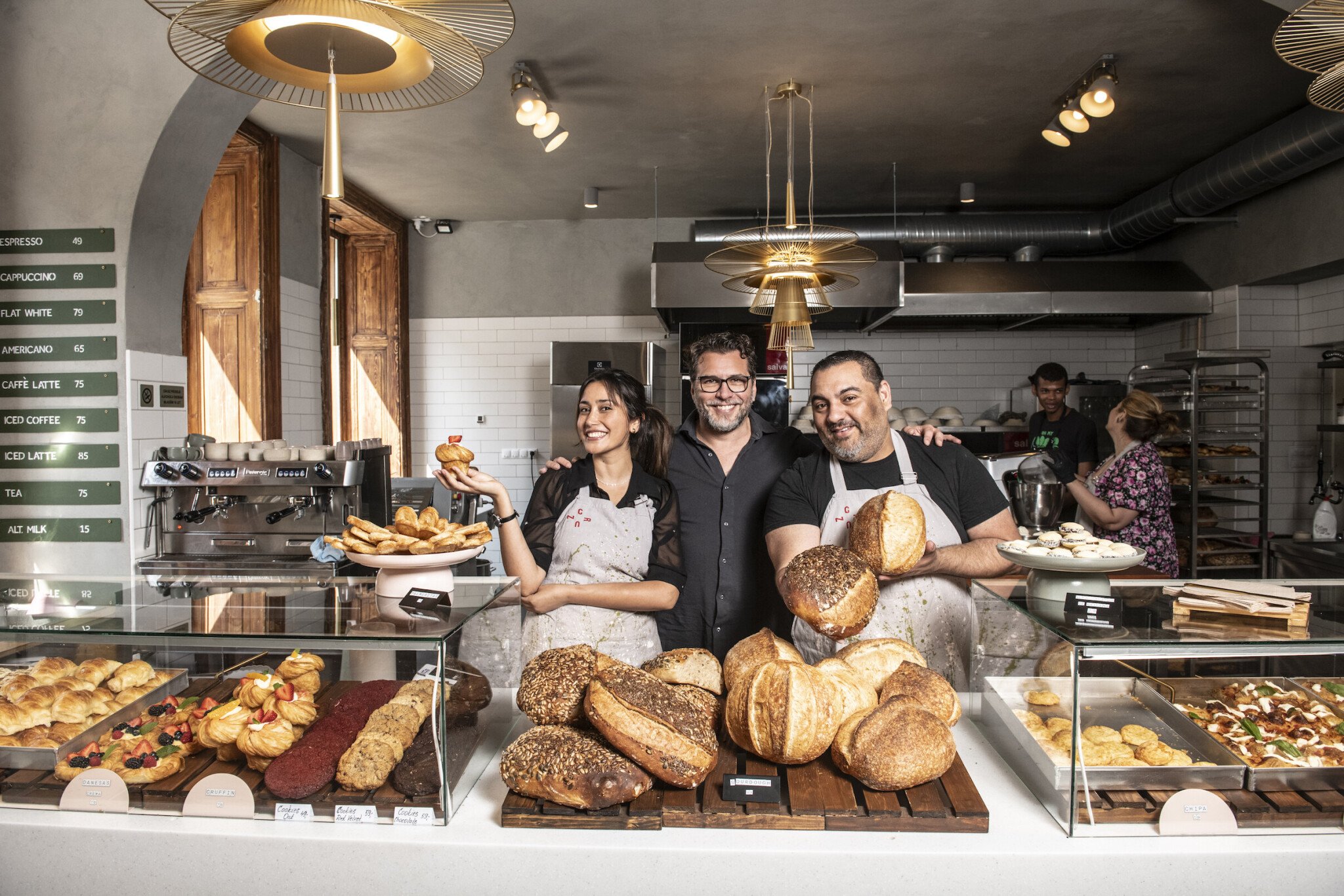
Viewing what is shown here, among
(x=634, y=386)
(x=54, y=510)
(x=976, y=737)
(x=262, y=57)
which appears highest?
(x=262, y=57)

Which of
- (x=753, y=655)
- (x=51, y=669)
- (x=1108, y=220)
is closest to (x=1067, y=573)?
(x=753, y=655)

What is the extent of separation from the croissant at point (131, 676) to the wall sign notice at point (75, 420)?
2.05m

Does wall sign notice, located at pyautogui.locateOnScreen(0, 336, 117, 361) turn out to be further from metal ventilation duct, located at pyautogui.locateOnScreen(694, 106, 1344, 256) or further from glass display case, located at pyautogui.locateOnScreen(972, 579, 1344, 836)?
metal ventilation duct, located at pyautogui.locateOnScreen(694, 106, 1344, 256)

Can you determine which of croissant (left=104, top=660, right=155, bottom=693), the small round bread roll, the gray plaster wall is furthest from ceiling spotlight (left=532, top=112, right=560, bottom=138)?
the small round bread roll

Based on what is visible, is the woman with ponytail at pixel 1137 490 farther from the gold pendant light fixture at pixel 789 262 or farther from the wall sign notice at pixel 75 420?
the wall sign notice at pixel 75 420

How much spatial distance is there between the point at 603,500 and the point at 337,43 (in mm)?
1295

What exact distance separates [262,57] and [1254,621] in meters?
1.90

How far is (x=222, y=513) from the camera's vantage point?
11.0 ft

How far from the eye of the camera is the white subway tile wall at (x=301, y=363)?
4930 millimetres

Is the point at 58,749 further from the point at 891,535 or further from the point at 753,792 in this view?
the point at 891,535

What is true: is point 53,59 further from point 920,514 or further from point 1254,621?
point 1254,621

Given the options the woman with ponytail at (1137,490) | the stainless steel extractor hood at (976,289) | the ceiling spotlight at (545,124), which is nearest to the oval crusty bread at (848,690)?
the woman with ponytail at (1137,490)

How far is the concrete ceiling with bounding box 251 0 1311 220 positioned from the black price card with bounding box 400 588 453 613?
2838mm

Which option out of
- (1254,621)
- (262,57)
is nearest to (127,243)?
(262,57)
